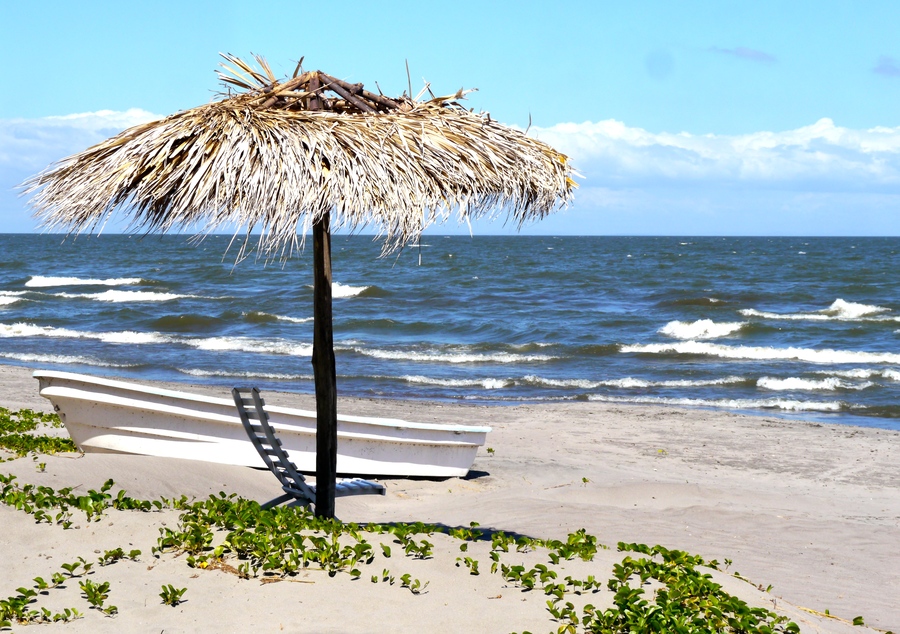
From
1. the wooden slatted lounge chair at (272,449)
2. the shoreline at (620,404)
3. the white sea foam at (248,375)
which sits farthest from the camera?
the white sea foam at (248,375)

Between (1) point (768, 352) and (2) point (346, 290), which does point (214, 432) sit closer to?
(1) point (768, 352)

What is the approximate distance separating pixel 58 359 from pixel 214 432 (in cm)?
1106

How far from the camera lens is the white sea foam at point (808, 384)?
1408 cm

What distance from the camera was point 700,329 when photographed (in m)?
21.2

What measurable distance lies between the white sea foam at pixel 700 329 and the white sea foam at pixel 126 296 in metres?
16.7

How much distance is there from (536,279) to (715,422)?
24420 millimetres

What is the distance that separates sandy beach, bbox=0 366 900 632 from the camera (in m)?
3.63

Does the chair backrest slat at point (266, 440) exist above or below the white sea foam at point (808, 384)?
above

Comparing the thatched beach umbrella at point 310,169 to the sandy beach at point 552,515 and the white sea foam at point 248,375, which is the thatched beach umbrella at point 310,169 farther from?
the white sea foam at point 248,375

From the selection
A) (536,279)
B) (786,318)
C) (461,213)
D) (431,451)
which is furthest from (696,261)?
(461,213)

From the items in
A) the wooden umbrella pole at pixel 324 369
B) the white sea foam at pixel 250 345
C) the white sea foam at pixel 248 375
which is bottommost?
the white sea foam at pixel 248 375

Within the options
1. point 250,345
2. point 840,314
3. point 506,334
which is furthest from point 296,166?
point 840,314

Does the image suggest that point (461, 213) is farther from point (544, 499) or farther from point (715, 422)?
point (715, 422)

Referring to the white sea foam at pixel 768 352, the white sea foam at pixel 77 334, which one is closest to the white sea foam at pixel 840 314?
the white sea foam at pixel 768 352
